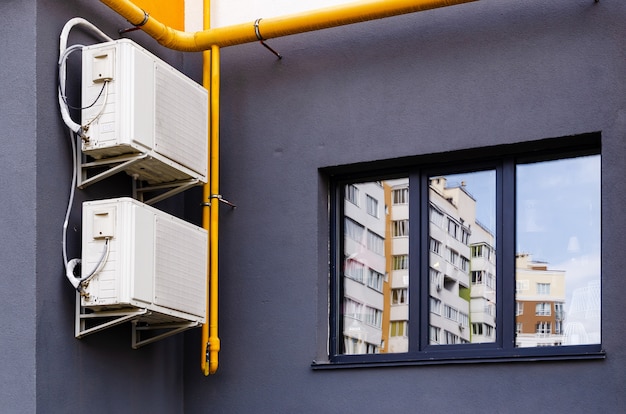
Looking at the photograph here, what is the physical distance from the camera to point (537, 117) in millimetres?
6328

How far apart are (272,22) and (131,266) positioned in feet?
6.15

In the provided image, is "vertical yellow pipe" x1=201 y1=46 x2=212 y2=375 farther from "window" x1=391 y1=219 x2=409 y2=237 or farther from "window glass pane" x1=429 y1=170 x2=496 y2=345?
"window glass pane" x1=429 y1=170 x2=496 y2=345

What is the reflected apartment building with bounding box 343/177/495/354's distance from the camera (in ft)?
21.4

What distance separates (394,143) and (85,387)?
230cm

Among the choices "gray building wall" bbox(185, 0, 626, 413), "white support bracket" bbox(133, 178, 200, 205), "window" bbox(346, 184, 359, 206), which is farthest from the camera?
"window" bbox(346, 184, 359, 206)

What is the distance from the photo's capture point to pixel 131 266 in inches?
231

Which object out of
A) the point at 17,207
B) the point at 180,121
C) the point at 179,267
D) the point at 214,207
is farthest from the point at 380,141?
the point at 17,207

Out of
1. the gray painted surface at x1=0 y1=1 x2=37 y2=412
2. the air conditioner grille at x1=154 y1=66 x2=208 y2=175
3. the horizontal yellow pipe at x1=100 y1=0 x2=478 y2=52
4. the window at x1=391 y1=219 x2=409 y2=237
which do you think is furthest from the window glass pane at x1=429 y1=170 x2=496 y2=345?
the gray painted surface at x1=0 y1=1 x2=37 y2=412

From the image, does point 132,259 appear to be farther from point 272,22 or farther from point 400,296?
point 272,22

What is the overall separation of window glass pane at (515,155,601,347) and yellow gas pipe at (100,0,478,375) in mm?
1177

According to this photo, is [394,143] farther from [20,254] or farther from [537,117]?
[20,254]

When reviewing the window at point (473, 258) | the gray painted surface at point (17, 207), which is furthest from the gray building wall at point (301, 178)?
the window at point (473, 258)

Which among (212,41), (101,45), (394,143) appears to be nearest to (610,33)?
(394,143)

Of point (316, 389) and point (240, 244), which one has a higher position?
point (240, 244)
